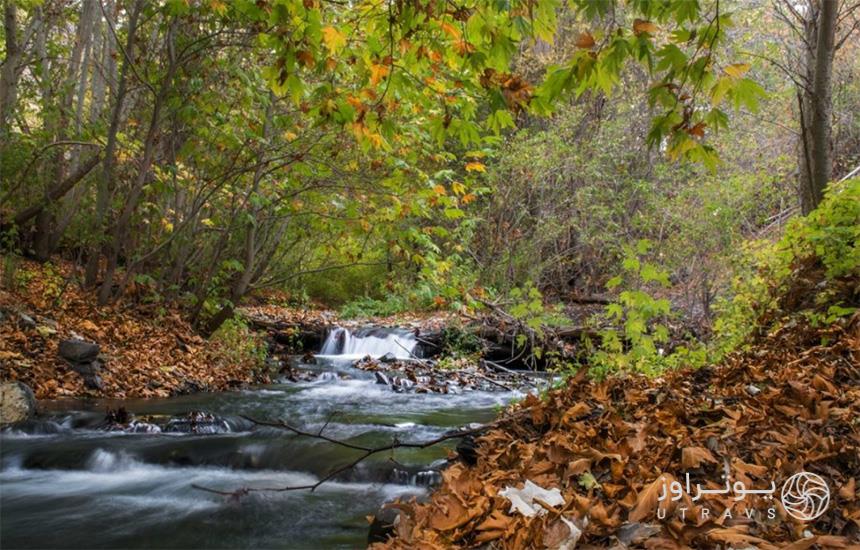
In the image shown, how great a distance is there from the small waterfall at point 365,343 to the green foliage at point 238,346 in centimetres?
219

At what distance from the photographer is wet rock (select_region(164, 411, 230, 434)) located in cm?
678

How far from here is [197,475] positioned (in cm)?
570

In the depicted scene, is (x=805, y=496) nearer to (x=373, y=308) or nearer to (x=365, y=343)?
(x=365, y=343)

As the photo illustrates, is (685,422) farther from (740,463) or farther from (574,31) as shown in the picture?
(574,31)

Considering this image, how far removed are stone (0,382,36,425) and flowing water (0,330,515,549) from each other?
21cm

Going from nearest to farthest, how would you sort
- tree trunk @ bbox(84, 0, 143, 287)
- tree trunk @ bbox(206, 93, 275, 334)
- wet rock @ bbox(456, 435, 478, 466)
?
wet rock @ bbox(456, 435, 478, 466) → tree trunk @ bbox(84, 0, 143, 287) → tree trunk @ bbox(206, 93, 275, 334)

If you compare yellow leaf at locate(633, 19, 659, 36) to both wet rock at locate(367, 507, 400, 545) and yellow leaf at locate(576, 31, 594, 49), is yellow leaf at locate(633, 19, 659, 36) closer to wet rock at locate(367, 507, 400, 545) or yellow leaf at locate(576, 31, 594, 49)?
yellow leaf at locate(576, 31, 594, 49)

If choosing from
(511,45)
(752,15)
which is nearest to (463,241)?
(752,15)

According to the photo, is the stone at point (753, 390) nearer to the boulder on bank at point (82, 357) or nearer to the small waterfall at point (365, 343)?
the boulder on bank at point (82, 357)

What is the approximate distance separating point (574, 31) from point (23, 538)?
16772 mm

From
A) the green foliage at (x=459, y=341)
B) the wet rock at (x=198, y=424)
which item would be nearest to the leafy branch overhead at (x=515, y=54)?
the wet rock at (x=198, y=424)

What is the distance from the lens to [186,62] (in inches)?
322

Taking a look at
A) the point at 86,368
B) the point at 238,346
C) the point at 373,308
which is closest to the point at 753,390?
the point at 86,368

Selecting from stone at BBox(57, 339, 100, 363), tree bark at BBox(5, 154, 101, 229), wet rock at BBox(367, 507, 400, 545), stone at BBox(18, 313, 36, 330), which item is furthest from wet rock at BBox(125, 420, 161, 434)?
tree bark at BBox(5, 154, 101, 229)
